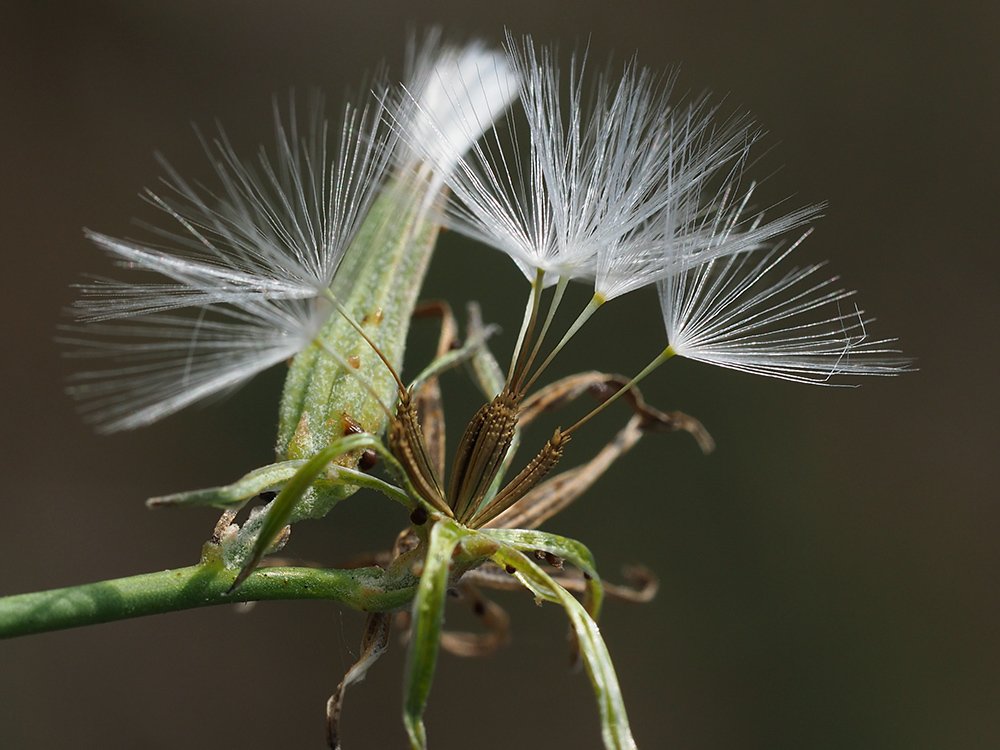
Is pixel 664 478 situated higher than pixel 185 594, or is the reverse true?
pixel 664 478

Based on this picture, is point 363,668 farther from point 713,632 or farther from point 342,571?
point 713,632

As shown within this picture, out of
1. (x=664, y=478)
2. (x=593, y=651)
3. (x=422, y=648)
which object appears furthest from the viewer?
(x=664, y=478)

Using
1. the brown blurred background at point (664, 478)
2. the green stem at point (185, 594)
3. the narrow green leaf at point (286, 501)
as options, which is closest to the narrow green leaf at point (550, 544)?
the green stem at point (185, 594)

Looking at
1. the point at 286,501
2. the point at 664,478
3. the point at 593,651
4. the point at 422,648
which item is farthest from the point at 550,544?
the point at 664,478

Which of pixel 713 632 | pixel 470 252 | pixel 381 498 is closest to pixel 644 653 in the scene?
pixel 713 632

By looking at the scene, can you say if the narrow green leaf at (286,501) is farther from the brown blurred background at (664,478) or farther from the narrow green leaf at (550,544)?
the brown blurred background at (664,478)

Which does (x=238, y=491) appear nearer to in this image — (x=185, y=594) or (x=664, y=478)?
(x=185, y=594)

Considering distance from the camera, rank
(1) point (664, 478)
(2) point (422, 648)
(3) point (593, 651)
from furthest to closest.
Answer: (1) point (664, 478), (3) point (593, 651), (2) point (422, 648)
